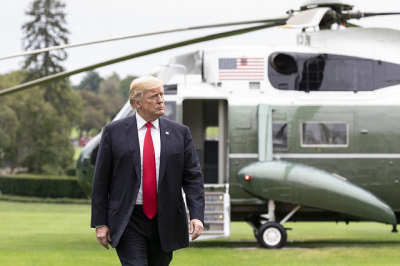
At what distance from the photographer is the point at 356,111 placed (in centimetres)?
1366

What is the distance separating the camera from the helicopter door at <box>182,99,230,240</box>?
43.7 ft

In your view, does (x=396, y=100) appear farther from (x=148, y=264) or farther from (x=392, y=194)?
(x=148, y=264)

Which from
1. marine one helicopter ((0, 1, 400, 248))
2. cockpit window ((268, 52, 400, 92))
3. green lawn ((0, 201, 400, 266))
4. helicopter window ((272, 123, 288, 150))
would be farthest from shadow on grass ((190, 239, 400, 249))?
cockpit window ((268, 52, 400, 92))

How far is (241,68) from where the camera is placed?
1375cm

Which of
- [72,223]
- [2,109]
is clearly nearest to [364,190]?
[72,223]

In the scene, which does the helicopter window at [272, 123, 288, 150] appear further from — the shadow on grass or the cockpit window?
the shadow on grass

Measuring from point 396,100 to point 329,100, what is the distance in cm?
104

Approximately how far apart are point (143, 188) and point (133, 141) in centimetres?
33

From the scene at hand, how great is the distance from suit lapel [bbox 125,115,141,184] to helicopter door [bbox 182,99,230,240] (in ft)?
24.0

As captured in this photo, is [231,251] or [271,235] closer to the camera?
[231,251]

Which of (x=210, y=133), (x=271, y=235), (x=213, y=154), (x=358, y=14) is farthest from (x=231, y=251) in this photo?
(x=358, y=14)

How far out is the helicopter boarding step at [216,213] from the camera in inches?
522

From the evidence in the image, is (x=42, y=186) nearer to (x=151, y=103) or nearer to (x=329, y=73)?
(x=329, y=73)

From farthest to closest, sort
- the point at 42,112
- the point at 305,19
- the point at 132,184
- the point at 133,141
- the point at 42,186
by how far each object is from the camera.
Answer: the point at 42,112 → the point at 42,186 → the point at 305,19 → the point at 133,141 → the point at 132,184
